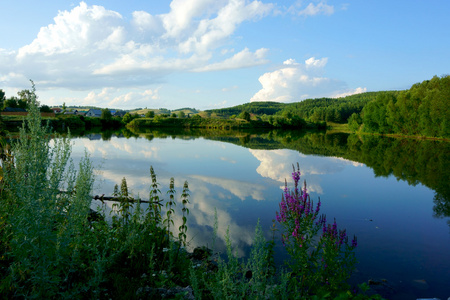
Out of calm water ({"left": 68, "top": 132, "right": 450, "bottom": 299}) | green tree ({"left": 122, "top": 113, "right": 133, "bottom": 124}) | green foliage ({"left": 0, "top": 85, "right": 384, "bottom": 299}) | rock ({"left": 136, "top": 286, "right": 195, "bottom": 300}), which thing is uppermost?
green tree ({"left": 122, "top": 113, "right": 133, "bottom": 124})

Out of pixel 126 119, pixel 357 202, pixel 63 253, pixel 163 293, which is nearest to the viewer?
pixel 63 253

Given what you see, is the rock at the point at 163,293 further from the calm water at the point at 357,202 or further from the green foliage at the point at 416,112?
the green foliage at the point at 416,112

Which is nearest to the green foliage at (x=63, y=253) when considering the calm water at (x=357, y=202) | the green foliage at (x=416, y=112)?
the calm water at (x=357, y=202)

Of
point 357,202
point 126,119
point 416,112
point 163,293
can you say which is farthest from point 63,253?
point 126,119

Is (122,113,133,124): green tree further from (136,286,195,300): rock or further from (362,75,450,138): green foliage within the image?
(136,286,195,300): rock

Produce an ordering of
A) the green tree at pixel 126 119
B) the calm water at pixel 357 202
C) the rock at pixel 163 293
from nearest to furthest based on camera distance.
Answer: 1. the rock at pixel 163 293
2. the calm water at pixel 357 202
3. the green tree at pixel 126 119

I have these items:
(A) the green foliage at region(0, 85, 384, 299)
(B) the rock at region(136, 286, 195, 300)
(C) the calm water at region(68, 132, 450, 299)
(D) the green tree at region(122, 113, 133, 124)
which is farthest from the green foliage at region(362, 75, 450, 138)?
(D) the green tree at region(122, 113, 133, 124)

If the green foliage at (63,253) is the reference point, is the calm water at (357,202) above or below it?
below

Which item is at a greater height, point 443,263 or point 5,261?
point 5,261

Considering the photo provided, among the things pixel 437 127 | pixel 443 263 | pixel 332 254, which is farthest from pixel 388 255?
pixel 437 127

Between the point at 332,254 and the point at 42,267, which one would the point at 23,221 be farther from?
the point at 332,254

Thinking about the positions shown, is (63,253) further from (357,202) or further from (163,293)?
(357,202)

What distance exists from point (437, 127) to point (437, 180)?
153 ft

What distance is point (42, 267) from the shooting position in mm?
3162
